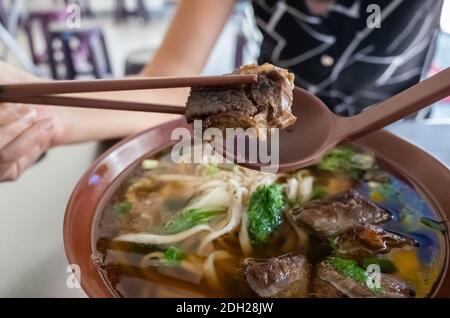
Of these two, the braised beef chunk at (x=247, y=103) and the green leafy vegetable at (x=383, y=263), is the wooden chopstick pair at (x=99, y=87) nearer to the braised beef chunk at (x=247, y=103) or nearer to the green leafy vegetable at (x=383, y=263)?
the braised beef chunk at (x=247, y=103)

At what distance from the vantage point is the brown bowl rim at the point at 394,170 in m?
0.81

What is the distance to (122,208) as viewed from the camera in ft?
3.41

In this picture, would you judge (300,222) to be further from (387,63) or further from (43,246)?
(387,63)

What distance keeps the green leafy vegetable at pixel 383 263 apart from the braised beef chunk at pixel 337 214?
0.26 feet

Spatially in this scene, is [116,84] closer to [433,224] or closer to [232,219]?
[232,219]

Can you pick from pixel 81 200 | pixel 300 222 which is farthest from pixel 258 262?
pixel 81 200

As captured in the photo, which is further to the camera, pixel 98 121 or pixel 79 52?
pixel 79 52

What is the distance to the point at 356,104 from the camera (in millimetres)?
1693

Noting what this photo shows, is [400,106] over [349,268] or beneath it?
over

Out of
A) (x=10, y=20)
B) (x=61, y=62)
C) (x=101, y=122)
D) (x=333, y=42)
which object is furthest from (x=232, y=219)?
(x=10, y=20)

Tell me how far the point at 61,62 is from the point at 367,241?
319 centimetres

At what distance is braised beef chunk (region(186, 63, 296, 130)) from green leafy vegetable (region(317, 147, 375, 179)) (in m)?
0.35
